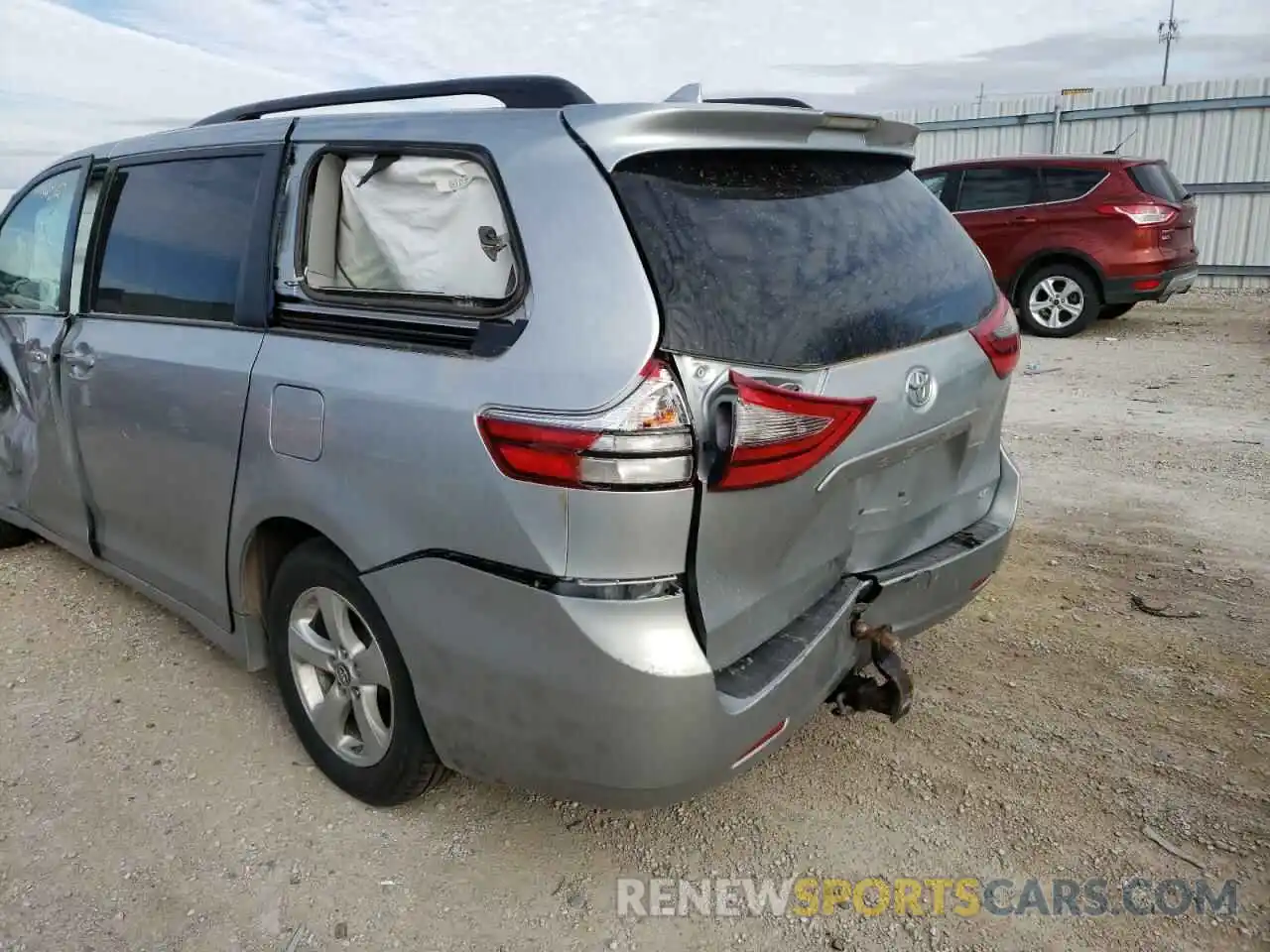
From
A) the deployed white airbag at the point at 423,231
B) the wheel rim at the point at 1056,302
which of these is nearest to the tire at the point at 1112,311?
the wheel rim at the point at 1056,302

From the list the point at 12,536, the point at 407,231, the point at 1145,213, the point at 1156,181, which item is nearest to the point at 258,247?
the point at 407,231

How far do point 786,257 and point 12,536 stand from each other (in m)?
3.97

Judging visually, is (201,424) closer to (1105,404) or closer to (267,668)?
(267,668)

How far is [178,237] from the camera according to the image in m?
3.09

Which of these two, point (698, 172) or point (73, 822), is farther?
point (73, 822)

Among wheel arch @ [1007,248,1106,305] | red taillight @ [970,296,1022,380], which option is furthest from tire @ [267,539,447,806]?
wheel arch @ [1007,248,1106,305]

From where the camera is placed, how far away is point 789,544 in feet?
7.32

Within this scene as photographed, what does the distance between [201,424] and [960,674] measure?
2513 mm

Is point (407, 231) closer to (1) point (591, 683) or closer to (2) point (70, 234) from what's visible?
(1) point (591, 683)

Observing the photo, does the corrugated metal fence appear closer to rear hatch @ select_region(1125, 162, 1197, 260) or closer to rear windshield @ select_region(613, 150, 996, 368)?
rear hatch @ select_region(1125, 162, 1197, 260)

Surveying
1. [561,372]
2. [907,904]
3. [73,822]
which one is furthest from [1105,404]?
[73,822]

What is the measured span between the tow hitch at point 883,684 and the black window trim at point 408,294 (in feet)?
3.86

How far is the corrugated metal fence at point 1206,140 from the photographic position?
13.8m

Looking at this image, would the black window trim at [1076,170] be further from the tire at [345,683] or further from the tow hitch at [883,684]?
the tire at [345,683]
